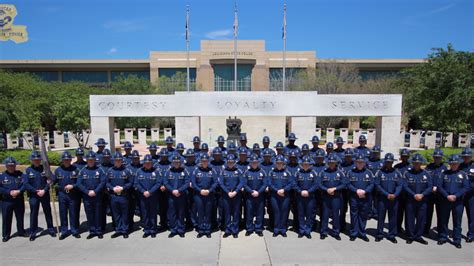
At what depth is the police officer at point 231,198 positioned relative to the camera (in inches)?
274

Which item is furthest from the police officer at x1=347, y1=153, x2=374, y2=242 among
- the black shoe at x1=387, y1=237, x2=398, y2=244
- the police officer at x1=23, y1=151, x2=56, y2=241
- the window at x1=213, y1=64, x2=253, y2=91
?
the window at x1=213, y1=64, x2=253, y2=91

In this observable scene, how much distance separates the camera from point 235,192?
6.85 meters

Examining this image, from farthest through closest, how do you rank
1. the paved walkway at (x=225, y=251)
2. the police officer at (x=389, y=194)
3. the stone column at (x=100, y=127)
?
the stone column at (x=100, y=127) → the police officer at (x=389, y=194) → the paved walkway at (x=225, y=251)

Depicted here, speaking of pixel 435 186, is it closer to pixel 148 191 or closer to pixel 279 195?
pixel 279 195

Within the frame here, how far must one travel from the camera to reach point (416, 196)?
6520mm

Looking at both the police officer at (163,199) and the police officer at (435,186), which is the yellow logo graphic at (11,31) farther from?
the police officer at (435,186)

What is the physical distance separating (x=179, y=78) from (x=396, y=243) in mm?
39973

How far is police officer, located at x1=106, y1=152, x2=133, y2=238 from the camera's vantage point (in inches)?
270

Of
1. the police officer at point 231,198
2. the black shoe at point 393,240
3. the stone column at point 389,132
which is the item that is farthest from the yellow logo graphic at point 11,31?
the stone column at point 389,132

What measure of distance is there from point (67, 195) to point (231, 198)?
364cm

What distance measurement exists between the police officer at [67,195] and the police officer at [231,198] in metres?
3.27

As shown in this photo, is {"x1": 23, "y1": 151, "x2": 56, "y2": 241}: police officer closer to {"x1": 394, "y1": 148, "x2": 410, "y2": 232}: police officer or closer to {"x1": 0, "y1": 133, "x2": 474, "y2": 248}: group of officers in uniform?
{"x1": 0, "y1": 133, "x2": 474, "y2": 248}: group of officers in uniform

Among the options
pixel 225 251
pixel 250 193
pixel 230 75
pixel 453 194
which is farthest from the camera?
pixel 230 75

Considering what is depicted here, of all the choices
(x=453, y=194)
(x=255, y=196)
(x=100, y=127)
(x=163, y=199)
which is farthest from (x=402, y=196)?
(x=100, y=127)
